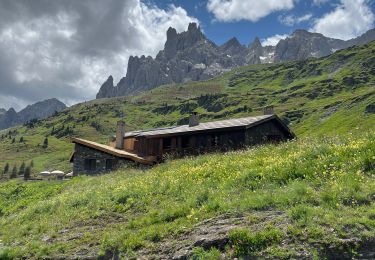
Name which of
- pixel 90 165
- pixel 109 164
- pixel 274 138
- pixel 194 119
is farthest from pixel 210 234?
Answer: pixel 90 165

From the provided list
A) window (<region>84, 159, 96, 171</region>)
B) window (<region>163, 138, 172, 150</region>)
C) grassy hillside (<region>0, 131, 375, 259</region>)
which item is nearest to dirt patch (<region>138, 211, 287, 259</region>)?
grassy hillside (<region>0, 131, 375, 259</region>)

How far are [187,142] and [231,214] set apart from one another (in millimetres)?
29647

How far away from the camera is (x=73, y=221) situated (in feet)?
66.1

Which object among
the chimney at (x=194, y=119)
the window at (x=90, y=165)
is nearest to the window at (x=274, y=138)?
the chimney at (x=194, y=119)

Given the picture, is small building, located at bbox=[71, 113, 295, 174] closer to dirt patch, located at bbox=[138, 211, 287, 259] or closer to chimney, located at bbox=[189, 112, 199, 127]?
chimney, located at bbox=[189, 112, 199, 127]

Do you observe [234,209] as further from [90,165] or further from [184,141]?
[90,165]

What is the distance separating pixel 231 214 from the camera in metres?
15.3

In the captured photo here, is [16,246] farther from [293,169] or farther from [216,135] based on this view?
[216,135]

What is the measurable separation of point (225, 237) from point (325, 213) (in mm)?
3330

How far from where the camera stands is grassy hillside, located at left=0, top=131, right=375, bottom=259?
41.3 ft

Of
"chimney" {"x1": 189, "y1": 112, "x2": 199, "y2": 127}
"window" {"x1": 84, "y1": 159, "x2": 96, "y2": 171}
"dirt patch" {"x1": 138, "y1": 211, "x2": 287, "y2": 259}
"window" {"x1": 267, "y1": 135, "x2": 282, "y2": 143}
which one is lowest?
"dirt patch" {"x1": 138, "y1": 211, "x2": 287, "y2": 259}

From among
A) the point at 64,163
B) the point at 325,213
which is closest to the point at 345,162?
the point at 325,213

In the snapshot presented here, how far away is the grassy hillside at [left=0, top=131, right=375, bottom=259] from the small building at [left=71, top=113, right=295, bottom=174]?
683 inches

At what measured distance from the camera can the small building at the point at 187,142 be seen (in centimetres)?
4204
